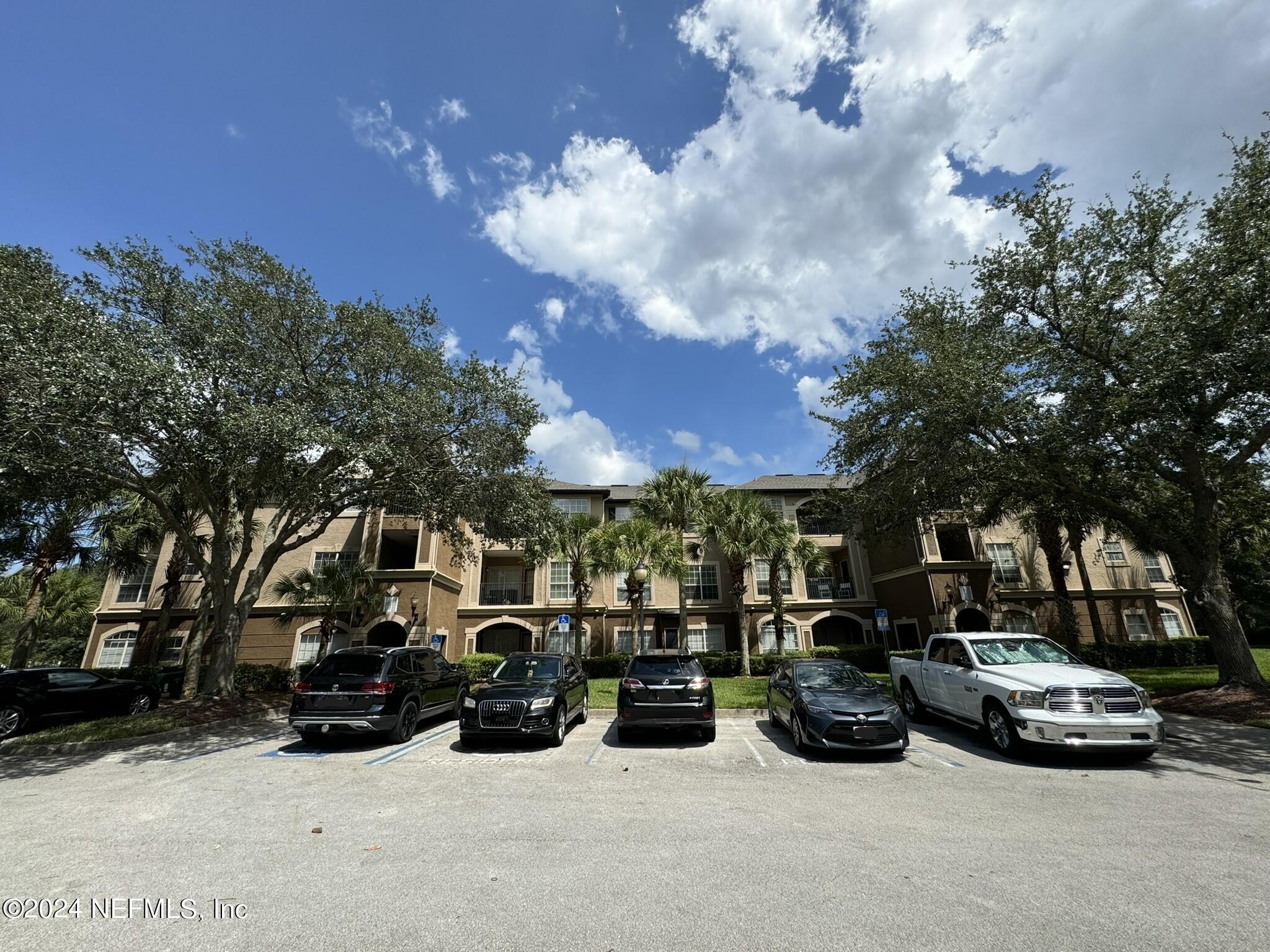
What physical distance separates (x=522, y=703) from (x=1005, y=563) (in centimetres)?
2906

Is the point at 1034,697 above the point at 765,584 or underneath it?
underneath

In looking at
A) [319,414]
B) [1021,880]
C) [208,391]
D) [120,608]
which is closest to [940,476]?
[1021,880]

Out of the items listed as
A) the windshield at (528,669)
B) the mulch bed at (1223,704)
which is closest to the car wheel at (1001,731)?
the mulch bed at (1223,704)

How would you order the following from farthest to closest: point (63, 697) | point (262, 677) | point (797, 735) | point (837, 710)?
point (262, 677), point (63, 697), point (797, 735), point (837, 710)

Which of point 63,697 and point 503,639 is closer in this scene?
point 63,697

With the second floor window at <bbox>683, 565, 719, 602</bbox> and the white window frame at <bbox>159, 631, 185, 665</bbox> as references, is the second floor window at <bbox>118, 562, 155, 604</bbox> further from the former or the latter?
the second floor window at <bbox>683, 565, 719, 602</bbox>

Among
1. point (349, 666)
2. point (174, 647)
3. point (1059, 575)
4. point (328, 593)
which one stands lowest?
point (349, 666)

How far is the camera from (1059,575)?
939 inches

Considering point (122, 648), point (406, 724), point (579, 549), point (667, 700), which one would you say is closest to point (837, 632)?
point (579, 549)

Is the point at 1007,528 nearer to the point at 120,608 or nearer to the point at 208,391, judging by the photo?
the point at 208,391

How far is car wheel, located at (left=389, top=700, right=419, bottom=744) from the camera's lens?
1075cm

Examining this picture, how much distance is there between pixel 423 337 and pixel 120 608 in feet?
76.5

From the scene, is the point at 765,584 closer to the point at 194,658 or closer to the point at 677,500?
the point at 677,500

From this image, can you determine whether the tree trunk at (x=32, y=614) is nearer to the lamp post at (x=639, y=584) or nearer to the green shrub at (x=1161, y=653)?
the lamp post at (x=639, y=584)
